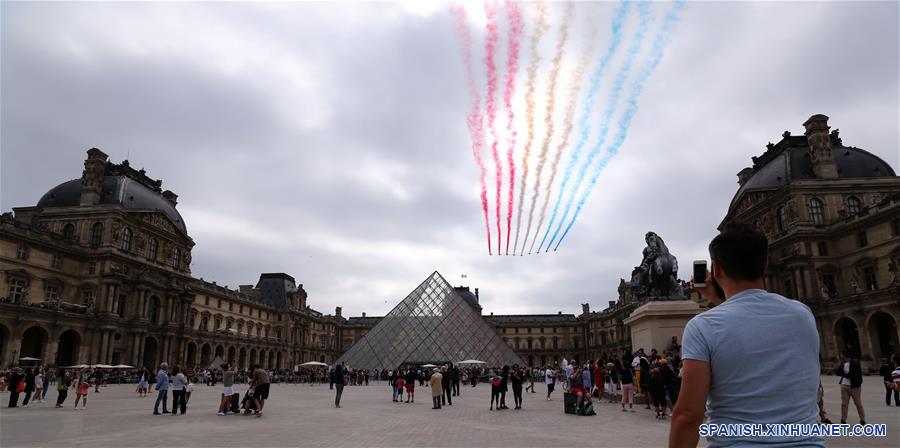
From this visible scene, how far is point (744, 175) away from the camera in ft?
177

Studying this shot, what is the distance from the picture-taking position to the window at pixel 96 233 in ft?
140

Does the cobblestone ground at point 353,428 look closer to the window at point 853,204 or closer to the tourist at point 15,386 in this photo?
the tourist at point 15,386

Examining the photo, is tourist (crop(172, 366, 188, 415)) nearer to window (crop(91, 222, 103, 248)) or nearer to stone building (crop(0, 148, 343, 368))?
stone building (crop(0, 148, 343, 368))

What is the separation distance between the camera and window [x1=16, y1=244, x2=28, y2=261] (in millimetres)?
35828

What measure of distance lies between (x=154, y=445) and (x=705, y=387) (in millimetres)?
8527

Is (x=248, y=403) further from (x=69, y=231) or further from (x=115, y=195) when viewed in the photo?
(x=115, y=195)

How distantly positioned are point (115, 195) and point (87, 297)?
9981mm

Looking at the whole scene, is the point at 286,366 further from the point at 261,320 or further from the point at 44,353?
the point at 44,353

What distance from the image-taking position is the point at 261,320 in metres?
71.2

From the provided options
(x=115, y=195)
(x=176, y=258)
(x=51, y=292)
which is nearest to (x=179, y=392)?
(x=51, y=292)

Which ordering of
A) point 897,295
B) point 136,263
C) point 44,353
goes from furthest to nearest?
point 136,263, point 44,353, point 897,295

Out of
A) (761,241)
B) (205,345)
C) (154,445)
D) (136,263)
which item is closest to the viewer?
(761,241)

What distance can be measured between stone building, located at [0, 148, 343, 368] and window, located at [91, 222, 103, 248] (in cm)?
8

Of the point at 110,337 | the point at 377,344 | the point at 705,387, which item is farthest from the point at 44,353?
the point at 705,387
